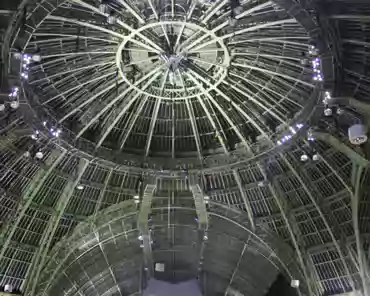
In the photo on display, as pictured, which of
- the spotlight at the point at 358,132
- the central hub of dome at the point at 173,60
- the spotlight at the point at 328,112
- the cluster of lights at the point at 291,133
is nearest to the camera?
the spotlight at the point at 358,132

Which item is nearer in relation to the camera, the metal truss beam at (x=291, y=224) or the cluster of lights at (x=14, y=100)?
the cluster of lights at (x=14, y=100)

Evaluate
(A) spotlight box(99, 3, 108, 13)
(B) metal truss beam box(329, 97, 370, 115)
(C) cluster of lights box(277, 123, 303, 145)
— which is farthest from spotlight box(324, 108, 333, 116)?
(A) spotlight box(99, 3, 108, 13)

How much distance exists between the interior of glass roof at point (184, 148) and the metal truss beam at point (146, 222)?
90 mm

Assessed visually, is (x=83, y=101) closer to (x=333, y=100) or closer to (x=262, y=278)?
(x=333, y=100)

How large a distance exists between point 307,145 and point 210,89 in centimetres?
677

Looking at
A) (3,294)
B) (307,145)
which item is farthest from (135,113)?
(3,294)

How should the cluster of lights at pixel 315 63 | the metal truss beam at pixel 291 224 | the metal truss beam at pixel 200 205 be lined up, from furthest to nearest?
the metal truss beam at pixel 200 205, the metal truss beam at pixel 291 224, the cluster of lights at pixel 315 63

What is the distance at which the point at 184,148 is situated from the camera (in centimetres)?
3356

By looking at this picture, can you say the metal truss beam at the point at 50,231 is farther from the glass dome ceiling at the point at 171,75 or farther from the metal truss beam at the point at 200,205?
the metal truss beam at the point at 200,205

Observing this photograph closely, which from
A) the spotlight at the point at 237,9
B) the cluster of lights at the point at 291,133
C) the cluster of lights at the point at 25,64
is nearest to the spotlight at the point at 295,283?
the cluster of lights at the point at 291,133

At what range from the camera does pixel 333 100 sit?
25266 mm

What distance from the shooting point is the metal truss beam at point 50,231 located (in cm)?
3259

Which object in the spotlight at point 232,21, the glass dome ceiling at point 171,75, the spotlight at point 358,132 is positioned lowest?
the spotlight at point 358,132

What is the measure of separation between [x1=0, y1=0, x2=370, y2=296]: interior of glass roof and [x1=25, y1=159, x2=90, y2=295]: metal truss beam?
99 mm
